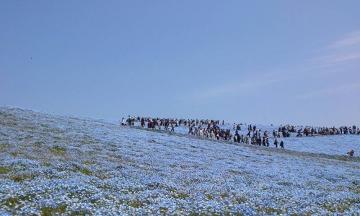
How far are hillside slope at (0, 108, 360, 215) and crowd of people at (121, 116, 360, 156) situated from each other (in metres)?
31.7

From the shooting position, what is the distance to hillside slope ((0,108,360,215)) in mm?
14398

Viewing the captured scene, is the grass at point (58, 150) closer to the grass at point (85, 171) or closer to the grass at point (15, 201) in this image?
the grass at point (85, 171)

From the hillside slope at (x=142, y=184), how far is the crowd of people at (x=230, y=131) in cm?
3175

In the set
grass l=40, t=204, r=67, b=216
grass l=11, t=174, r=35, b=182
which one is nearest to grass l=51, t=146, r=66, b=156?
grass l=11, t=174, r=35, b=182

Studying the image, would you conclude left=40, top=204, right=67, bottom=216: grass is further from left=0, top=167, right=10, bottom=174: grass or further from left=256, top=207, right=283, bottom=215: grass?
left=0, top=167, right=10, bottom=174: grass

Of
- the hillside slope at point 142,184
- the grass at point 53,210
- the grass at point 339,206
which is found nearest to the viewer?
the grass at point 53,210

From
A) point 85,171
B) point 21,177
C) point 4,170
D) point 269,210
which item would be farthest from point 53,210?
point 85,171

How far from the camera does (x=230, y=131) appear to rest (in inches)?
3214

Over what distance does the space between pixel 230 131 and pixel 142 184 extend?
6312 cm

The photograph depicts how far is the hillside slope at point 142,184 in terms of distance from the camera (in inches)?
567

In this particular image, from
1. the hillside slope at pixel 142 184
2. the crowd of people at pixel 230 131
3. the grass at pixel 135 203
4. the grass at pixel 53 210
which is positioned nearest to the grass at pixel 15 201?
the hillside slope at pixel 142 184

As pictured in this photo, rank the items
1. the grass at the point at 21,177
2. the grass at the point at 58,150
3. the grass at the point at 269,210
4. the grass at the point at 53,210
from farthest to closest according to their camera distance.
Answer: the grass at the point at 58,150
the grass at the point at 21,177
the grass at the point at 269,210
the grass at the point at 53,210

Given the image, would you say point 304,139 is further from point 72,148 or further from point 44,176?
point 44,176

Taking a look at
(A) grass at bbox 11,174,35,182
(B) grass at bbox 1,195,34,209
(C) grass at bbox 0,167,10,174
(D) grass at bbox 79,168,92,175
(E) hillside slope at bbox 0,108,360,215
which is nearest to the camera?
(B) grass at bbox 1,195,34,209
